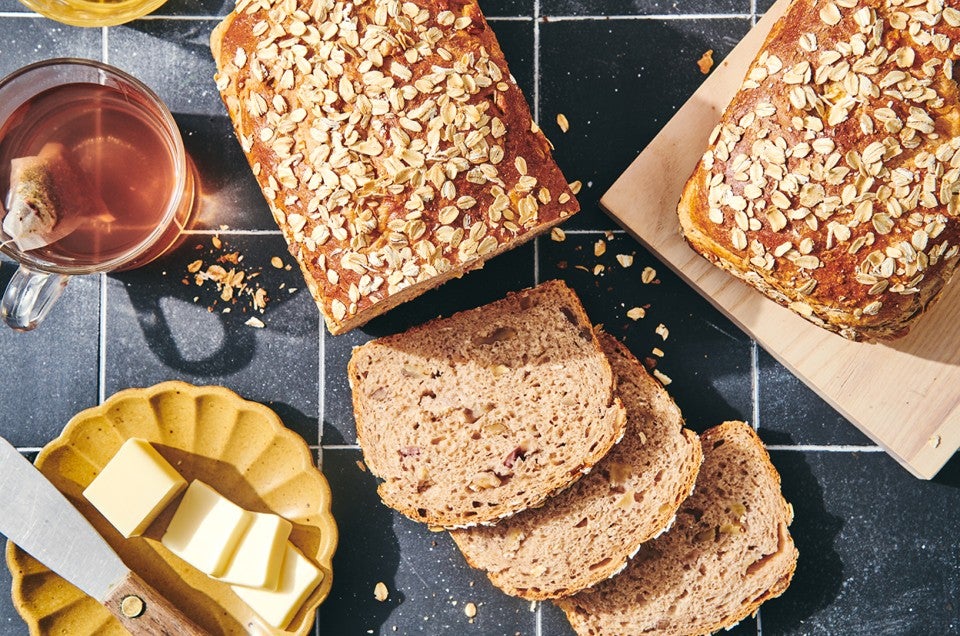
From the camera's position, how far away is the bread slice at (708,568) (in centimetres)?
186

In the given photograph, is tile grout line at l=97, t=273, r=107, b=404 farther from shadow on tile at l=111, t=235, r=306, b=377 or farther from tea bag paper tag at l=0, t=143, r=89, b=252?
tea bag paper tag at l=0, t=143, r=89, b=252

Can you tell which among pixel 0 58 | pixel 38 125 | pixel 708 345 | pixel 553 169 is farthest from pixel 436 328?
pixel 0 58

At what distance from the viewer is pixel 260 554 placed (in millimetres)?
1805

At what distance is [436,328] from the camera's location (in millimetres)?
1887

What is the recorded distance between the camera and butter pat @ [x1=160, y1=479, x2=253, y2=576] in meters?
1.81

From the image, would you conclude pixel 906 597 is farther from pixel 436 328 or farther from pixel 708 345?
pixel 436 328

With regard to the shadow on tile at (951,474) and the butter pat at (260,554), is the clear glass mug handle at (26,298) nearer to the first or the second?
the butter pat at (260,554)

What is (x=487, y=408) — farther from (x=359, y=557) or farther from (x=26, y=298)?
(x=26, y=298)

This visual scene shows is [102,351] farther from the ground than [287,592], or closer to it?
farther from the ground

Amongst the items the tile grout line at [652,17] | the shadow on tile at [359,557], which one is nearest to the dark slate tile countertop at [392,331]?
the shadow on tile at [359,557]

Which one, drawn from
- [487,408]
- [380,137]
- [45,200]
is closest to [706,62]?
[380,137]

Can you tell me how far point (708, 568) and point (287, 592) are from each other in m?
0.95

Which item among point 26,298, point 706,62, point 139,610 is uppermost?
point 706,62


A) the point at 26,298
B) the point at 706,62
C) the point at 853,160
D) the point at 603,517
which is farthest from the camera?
the point at 706,62
